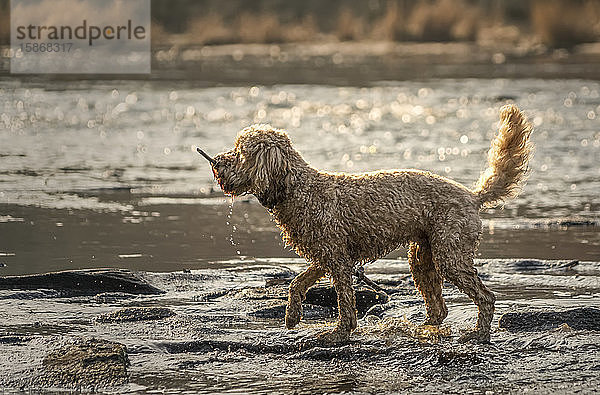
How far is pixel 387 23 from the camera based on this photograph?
124 feet

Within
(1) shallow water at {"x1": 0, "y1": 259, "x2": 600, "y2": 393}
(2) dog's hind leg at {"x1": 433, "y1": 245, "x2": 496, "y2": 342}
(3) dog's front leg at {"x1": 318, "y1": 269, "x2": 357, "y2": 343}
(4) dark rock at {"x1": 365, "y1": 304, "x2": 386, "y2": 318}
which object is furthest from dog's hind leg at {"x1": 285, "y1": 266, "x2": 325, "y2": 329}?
(2) dog's hind leg at {"x1": 433, "y1": 245, "x2": 496, "y2": 342}

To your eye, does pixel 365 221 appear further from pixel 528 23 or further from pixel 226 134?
pixel 528 23

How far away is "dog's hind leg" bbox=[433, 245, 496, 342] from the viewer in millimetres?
7766

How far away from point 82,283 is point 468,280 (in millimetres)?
3258

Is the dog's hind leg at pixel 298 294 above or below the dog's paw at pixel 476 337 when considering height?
above

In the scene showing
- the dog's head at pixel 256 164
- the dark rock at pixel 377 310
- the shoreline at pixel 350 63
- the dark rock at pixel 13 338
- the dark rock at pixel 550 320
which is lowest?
the dark rock at pixel 13 338

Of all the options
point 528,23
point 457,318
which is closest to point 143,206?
point 457,318

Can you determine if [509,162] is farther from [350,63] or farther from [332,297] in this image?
[350,63]


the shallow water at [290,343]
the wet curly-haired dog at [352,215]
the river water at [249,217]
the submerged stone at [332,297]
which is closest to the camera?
the shallow water at [290,343]

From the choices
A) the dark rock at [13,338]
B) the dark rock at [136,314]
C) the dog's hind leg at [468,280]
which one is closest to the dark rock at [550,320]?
the dog's hind leg at [468,280]

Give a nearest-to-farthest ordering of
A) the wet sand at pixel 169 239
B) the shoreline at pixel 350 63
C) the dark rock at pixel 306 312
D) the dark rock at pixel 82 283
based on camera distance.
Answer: the dark rock at pixel 306 312 < the dark rock at pixel 82 283 < the wet sand at pixel 169 239 < the shoreline at pixel 350 63

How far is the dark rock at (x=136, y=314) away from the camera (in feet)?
26.9

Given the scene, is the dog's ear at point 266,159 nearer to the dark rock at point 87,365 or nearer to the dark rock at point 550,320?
the dark rock at point 87,365

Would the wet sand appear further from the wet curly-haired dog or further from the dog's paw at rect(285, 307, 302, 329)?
the wet curly-haired dog
